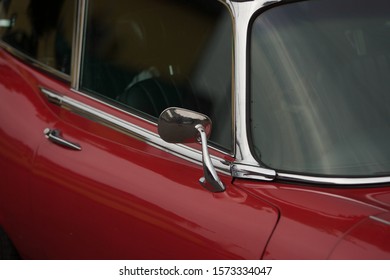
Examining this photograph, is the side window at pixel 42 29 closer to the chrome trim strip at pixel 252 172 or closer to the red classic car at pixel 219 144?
the red classic car at pixel 219 144

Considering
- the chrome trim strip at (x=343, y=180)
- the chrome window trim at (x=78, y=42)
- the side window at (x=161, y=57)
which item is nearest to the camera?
the chrome trim strip at (x=343, y=180)

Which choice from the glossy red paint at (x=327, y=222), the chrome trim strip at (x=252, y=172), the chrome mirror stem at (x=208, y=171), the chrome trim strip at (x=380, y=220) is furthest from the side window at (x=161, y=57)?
the chrome trim strip at (x=380, y=220)

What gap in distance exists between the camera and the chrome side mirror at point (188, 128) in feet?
7.50

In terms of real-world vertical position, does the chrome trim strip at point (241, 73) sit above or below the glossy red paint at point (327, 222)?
above

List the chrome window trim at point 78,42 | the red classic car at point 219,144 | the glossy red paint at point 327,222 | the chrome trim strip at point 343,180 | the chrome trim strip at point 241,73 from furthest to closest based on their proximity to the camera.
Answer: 1. the chrome window trim at point 78,42
2. the chrome trim strip at point 241,73
3. the chrome trim strip at point 343,180
4. the red classic car at point 219,144
5. the glossy red paint at point 327,222

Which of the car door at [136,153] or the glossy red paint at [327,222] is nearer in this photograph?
the glossy red paint at [327,222]

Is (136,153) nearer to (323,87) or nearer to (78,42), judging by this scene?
(323,87)

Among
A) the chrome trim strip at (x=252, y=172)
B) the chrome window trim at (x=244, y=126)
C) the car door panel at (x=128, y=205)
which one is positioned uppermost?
the chrome window trim at (x=244, y=126)

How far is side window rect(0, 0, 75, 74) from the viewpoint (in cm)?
328

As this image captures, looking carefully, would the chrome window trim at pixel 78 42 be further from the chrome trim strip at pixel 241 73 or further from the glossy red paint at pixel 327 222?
the glossy red paint at pixel 327 222

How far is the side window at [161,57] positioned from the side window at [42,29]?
145 millimetres

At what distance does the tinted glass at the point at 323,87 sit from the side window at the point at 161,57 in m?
0.14

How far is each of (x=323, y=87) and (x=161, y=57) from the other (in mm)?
794

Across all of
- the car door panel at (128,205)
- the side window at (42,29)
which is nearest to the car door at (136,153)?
the car door panel at (128,205)
